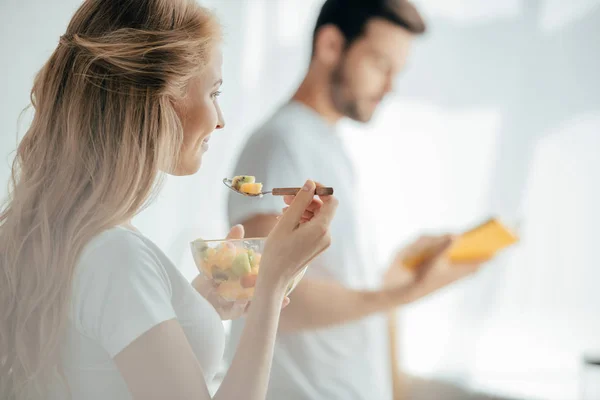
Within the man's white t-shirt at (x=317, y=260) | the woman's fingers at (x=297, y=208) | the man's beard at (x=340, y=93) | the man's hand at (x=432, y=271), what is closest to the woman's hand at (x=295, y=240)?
the woman's fingers at (x=297, y=208)

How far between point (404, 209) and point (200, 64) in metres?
2.04

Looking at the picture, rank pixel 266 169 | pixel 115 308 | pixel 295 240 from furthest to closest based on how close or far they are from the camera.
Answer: pixel 266 169, pixel 295 240, pixel 115 308

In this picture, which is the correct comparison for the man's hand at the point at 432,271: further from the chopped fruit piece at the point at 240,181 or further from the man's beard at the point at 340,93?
the chopped fruit piece at the point at 240,181

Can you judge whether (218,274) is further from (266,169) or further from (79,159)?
(266,169)

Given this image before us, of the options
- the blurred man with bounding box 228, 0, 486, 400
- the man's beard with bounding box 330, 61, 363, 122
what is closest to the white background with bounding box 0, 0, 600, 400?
the blurred man with bounding box 228, 0, 486, 400

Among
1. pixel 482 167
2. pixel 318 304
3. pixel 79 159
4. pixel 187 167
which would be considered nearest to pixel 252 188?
pixel 187 167

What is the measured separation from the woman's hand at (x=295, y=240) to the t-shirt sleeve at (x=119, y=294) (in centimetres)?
15

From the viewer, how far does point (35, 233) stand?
925 millimetres

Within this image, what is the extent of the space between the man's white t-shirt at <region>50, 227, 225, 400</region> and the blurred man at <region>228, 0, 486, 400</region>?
2.42 feet

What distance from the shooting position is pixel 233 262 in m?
1.01

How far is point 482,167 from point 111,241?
86.6 inches

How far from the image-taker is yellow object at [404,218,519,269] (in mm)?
1865

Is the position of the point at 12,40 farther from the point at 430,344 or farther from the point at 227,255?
the point at 430,344

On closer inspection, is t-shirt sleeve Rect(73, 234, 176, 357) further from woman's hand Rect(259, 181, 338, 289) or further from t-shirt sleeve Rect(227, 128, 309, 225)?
t-shirt sleeve Rect(227, 128, 309, 225)
